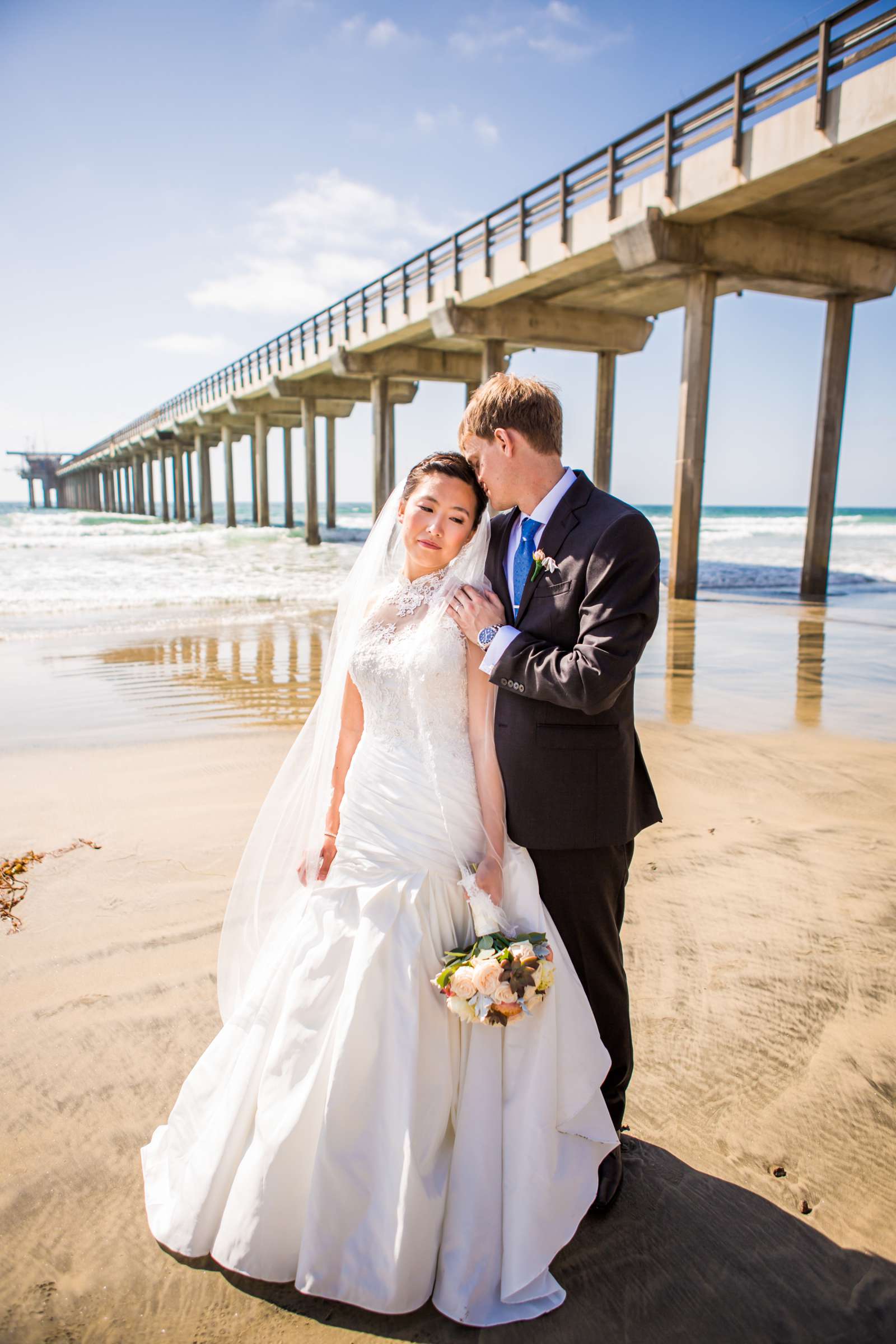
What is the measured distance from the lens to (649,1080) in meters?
2.55

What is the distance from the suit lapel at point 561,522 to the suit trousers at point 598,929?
2.17 ft

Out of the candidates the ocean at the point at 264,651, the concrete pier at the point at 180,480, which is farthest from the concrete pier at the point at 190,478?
the ocean at the point at 264,651

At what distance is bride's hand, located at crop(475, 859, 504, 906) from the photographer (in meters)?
2.01

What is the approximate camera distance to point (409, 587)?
228 cm

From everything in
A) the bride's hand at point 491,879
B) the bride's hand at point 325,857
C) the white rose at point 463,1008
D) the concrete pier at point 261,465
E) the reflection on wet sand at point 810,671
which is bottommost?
the reflection on wet sand at point 810,671

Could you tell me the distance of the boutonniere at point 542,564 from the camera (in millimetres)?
2061

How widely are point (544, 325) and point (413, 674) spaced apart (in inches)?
762

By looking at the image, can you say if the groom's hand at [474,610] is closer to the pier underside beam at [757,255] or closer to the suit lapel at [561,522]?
the suit lapel at [561,522]

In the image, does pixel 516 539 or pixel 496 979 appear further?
pixel 516 539

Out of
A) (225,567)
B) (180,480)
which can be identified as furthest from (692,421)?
(180,480)

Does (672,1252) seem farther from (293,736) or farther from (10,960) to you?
(293,736)

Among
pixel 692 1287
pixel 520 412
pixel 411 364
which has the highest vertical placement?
pixel 411 364

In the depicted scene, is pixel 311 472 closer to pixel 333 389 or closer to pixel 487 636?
pixel 333 389

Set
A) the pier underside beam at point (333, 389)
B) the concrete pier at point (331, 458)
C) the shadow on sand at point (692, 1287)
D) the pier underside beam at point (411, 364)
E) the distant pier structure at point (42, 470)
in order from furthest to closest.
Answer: the distant pier structure at point (42, 470)
the concrete pier at point (331, 458)
the pier underside beam at point (333, 389)
the pier underside beam at point (411, 364)
the shadow on sand at point (692, 1287)
